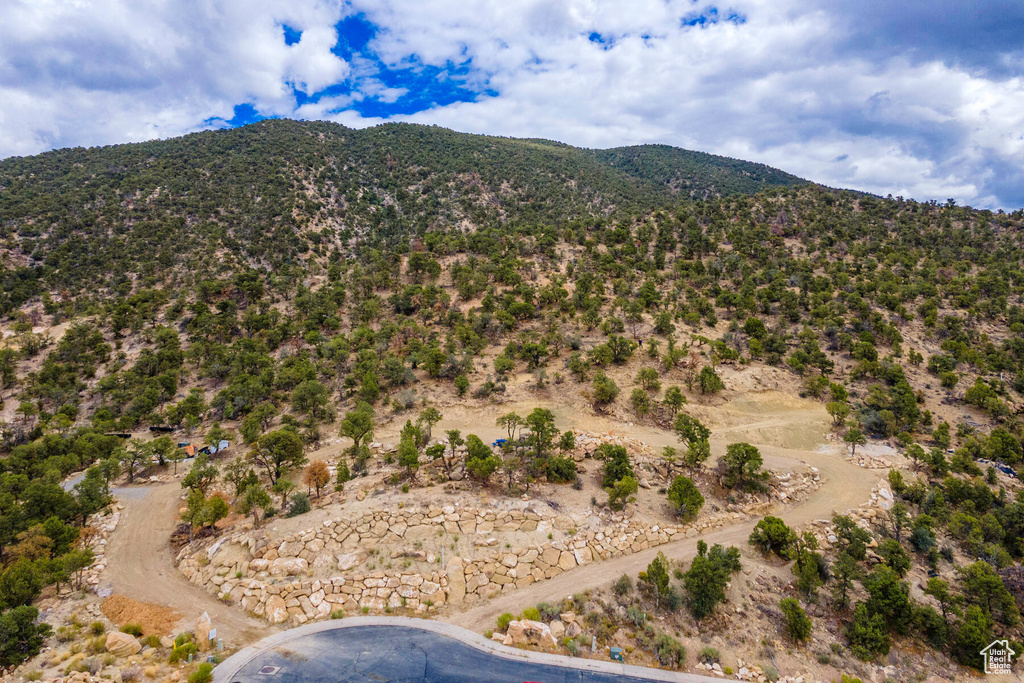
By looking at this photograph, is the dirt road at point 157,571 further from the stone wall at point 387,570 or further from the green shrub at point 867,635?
the green shrub at point 867,635

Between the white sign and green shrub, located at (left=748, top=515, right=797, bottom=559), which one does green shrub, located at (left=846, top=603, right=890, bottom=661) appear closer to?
the white sign

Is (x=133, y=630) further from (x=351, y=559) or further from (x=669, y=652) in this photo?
(x=669, y=652)

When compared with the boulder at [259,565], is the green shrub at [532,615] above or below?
below

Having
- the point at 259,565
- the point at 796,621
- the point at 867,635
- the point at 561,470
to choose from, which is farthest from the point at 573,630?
the point at 259,565

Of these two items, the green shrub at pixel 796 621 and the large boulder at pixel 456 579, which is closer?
the green shrub at pixel 796 621

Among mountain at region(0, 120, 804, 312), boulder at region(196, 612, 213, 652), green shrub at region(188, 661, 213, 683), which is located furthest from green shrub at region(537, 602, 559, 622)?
mountain at region(0, 120, 804, 312)

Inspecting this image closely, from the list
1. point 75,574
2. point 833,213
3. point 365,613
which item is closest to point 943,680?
point 365,613

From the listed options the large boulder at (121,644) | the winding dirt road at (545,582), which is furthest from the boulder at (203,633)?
the large boulder at (121,644)
